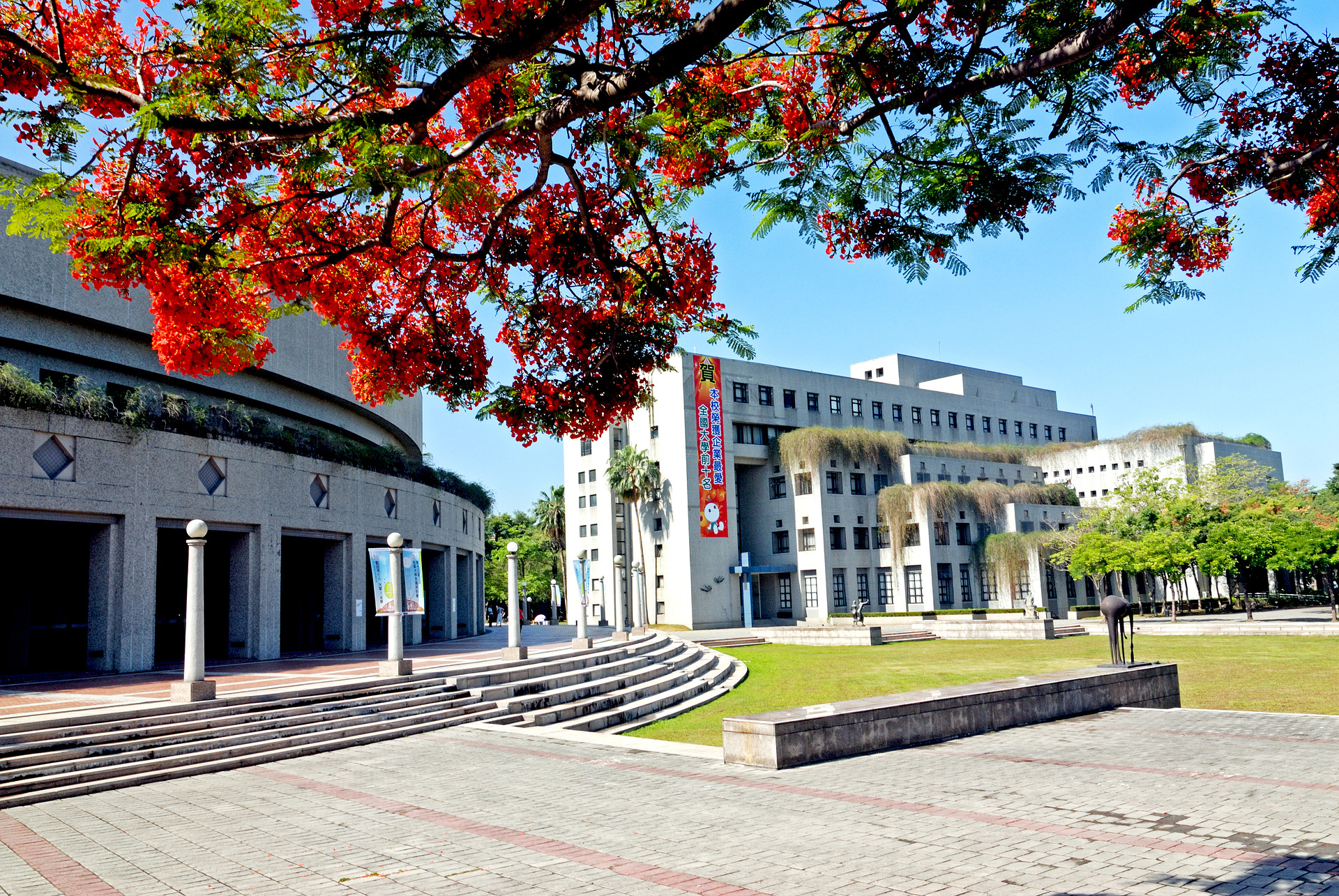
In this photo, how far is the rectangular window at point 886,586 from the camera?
6253 cm

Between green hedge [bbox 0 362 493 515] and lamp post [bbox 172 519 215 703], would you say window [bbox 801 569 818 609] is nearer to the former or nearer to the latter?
green hedge [bbox 0 362 493 515]

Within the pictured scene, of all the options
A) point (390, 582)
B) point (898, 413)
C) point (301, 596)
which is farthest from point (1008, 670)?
point (898, 413)

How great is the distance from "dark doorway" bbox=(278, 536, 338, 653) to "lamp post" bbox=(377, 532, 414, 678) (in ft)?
42.0

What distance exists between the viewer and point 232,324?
7.41 m

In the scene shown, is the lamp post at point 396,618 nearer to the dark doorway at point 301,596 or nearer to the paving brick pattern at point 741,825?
the paving brick pattern at point 741,825

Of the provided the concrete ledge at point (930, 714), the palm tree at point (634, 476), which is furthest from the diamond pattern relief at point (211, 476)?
the palm tree at point (634, 476)

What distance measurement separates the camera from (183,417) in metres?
22.8

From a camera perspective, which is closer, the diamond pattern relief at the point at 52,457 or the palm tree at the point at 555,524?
the diamond pattern relief at the point at 52,457

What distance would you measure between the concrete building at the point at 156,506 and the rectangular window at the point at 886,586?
36.9 meters

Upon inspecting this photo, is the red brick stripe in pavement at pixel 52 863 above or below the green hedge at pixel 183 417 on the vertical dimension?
below

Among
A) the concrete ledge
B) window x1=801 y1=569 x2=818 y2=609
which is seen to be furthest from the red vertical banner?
the concrete ledge

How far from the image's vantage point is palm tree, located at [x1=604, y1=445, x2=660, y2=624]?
196ft

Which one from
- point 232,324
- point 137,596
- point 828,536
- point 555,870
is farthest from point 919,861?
point 828,536

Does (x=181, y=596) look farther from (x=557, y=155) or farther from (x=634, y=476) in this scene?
(x=634, y=476)
